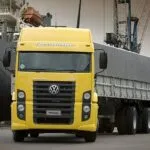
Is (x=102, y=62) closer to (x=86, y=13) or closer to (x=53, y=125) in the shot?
(x=53, y=125)

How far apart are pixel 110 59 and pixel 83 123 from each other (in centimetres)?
790

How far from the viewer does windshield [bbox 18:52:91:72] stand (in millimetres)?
20250

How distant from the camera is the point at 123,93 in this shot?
28406 millimetres

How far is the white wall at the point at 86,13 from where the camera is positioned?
324 ft

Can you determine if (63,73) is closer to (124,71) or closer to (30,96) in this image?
(30,96)

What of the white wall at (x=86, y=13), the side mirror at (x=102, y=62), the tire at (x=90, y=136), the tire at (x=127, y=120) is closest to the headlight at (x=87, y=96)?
the side mirror at (x=102, y=62)

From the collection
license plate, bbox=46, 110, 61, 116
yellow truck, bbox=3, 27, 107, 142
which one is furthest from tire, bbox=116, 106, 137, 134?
license plate, bbox=46, 110, 61, 116

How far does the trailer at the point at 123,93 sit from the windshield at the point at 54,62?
458 cm

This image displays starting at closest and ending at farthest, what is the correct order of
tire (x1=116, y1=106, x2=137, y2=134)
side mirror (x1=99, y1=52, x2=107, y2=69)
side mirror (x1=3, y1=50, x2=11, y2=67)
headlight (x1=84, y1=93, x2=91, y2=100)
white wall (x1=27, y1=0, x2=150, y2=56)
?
side mirror (x1=3, y1=50, x2=11, y2=67) → headlight (x1=84, y1=93, x2=91, y2=100) → side mirror (x1=99, y1=52, x2=107, y2=69) → tire (x1=116, y1=106, x2=137, y2=134) → white wall (x1=27, y1=0, x2=150, y2=56)

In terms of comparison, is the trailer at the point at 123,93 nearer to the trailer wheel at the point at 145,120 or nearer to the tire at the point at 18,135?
the trailer wheel at the point at 145,120

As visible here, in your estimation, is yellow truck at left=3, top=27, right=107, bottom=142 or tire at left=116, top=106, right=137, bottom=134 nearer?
yellow truck at left=3, top=27, right=107, bottom=142

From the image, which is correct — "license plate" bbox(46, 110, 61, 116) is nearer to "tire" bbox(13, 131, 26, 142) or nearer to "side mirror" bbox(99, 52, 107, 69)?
"tire" bbox(13, 131, 26, 142)

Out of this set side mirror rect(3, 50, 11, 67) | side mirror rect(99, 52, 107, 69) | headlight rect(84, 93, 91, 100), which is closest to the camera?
side mirror rect(3, 50, 11, 67)

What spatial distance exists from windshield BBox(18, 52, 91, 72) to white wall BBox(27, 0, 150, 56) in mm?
76927
